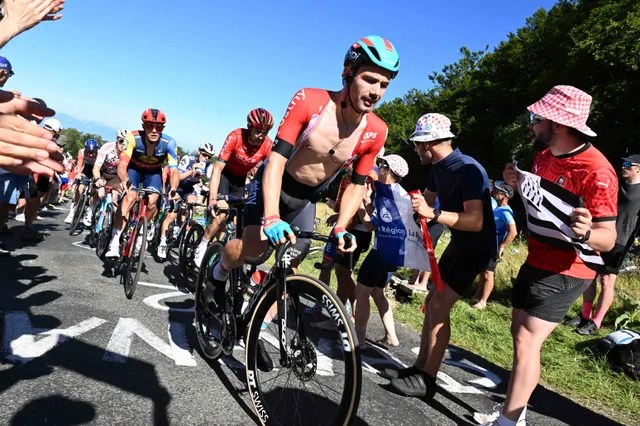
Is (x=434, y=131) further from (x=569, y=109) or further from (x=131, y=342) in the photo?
(x=131, y=342)

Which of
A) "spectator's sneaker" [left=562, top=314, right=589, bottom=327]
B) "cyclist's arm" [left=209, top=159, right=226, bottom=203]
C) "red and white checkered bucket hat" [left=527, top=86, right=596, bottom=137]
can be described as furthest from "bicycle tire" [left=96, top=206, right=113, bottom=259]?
"spectator's sneaker" [left=562, top=314, right=589, bottom=327]

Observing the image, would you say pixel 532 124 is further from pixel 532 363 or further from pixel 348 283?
pixel 348 283

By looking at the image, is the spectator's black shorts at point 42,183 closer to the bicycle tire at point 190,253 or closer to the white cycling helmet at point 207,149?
the bicycle tire at point 190,253

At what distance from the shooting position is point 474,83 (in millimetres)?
47500

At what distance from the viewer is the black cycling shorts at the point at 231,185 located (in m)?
7.52

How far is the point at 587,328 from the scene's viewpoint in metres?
6.10

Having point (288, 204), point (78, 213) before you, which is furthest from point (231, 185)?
point (78, 213)

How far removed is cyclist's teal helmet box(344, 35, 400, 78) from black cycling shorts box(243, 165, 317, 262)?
3.49 feet

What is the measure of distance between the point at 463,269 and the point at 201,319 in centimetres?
244

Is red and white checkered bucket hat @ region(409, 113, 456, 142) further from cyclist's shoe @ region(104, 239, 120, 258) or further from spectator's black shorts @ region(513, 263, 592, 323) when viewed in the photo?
cyclist's shoe @ region(104, 239, 120, 258)

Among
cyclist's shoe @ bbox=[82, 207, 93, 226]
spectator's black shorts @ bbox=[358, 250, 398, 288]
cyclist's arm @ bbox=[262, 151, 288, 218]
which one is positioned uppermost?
cyclist's arm @ bbox=[262, 151, 288, 218]

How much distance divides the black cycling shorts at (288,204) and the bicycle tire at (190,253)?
3295mm

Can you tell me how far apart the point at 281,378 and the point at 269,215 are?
3.67ft

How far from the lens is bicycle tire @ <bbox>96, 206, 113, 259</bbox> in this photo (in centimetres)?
759
